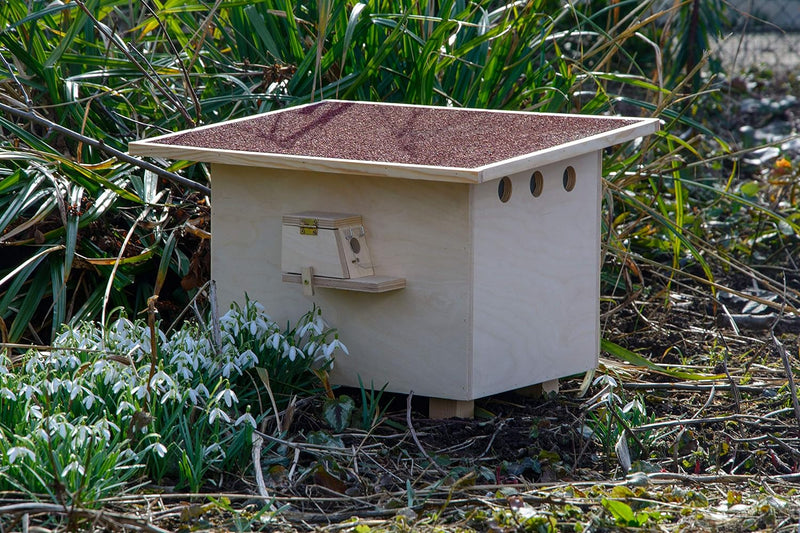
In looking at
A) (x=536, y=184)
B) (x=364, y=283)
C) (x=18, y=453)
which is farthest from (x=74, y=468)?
(x=536, y=184)

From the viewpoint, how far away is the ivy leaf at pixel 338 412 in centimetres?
268

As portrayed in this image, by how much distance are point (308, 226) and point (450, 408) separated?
590 mm

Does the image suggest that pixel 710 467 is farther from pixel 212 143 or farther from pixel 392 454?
pixel 212 143

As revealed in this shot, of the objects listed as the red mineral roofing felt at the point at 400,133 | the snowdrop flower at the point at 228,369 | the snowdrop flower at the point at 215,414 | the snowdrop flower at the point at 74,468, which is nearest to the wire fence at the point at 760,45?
the red mineral roofing felt at the point at 400,133

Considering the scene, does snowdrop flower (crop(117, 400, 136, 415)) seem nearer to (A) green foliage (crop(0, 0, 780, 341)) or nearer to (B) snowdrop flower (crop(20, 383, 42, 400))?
(B) snowdrop flower (crop(20, 383, 42, 400))

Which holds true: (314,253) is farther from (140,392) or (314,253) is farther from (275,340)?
(140,392)

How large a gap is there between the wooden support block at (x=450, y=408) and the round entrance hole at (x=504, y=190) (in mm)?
529

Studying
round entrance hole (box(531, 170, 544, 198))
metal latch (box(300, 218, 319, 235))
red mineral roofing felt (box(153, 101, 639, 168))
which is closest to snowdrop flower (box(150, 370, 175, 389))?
metal latch (box(300, 218, 319, 235))

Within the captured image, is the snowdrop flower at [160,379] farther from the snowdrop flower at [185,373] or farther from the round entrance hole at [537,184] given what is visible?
the round entrance hole at [537,184]

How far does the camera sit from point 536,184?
287 centimetres

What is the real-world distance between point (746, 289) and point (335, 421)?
7.39ft

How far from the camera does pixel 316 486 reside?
237 centimetres

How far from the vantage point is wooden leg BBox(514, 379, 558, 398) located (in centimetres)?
307

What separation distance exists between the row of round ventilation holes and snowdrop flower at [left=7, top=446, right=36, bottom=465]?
1.27 metres
